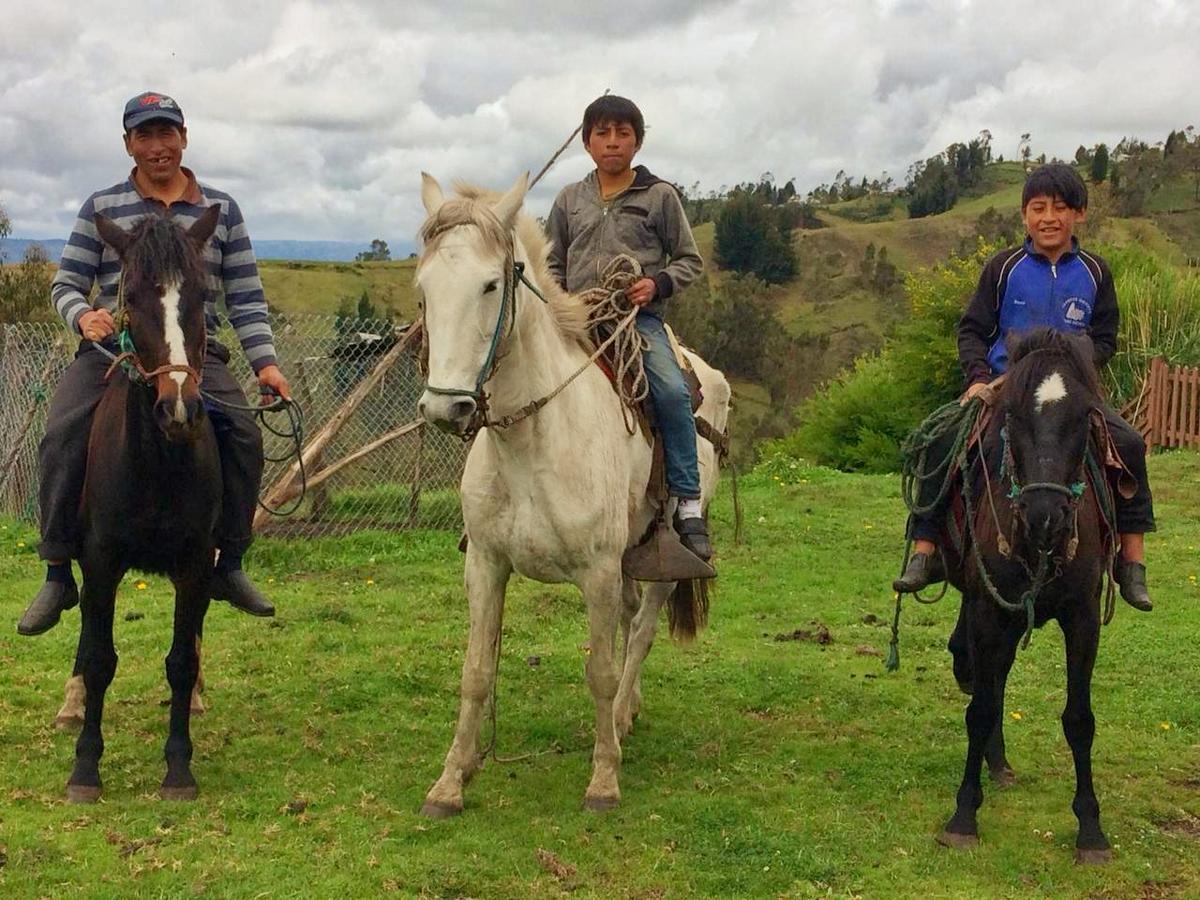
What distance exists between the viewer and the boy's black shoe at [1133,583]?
4824mm

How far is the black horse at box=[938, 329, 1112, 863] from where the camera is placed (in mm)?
4227

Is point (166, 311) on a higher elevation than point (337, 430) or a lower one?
higher

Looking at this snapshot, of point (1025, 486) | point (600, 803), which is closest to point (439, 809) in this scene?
point (600, 803)

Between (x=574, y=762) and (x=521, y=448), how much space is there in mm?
1842

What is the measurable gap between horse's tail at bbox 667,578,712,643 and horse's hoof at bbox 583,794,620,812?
5.45ft

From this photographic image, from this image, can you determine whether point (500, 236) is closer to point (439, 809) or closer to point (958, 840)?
point (439, 809)

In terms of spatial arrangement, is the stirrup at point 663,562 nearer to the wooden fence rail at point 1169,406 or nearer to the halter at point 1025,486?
the halter at point 1025,486

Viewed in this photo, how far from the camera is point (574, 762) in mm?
5496

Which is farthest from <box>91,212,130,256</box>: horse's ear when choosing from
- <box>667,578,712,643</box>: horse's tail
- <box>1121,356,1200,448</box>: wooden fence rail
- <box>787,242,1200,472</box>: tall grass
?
<box>787,242,1200,472</box>: tall grass

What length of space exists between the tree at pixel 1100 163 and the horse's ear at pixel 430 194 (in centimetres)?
8060

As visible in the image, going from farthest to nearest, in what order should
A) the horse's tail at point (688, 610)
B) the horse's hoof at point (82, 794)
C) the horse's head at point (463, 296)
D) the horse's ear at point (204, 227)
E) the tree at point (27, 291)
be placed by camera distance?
the tree at point (27, 291) < the horse's tail at point (688, 610) < the horse's hoof at point (82, 794) < the horse's ear at point (204, 227) < the horse's head at point (463, 296)

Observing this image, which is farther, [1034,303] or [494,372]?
[1034,303]

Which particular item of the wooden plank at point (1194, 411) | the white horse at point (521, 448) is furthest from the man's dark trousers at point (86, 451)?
the wooden plank at point (1194, 411)

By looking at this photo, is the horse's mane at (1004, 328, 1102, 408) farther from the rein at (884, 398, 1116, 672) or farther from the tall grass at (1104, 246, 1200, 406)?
the tall grass at (1104, 246, 1200, 406)
